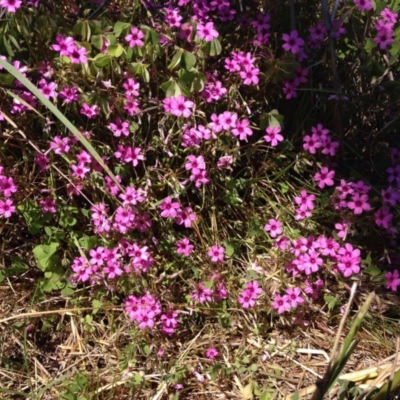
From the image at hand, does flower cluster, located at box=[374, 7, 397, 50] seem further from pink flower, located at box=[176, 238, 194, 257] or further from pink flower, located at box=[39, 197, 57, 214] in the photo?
pink flower, located at box=[39, 197, 57, 214]

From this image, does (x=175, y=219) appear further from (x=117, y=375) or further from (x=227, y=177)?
(x=117, y=375)

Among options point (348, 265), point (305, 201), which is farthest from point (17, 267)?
point (348, 265)

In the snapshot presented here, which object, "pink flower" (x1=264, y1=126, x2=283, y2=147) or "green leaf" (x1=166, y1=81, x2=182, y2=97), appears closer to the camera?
"green leaf" (x1=166, y1=81, x2=182, y2=97)

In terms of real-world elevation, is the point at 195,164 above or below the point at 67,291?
above

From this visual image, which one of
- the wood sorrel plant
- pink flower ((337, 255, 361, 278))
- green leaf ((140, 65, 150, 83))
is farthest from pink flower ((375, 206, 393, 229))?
green leaf ((140, 65, 150, 83))

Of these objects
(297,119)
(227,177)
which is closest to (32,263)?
(227,177)

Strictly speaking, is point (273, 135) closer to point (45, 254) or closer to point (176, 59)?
point (176, 59)
